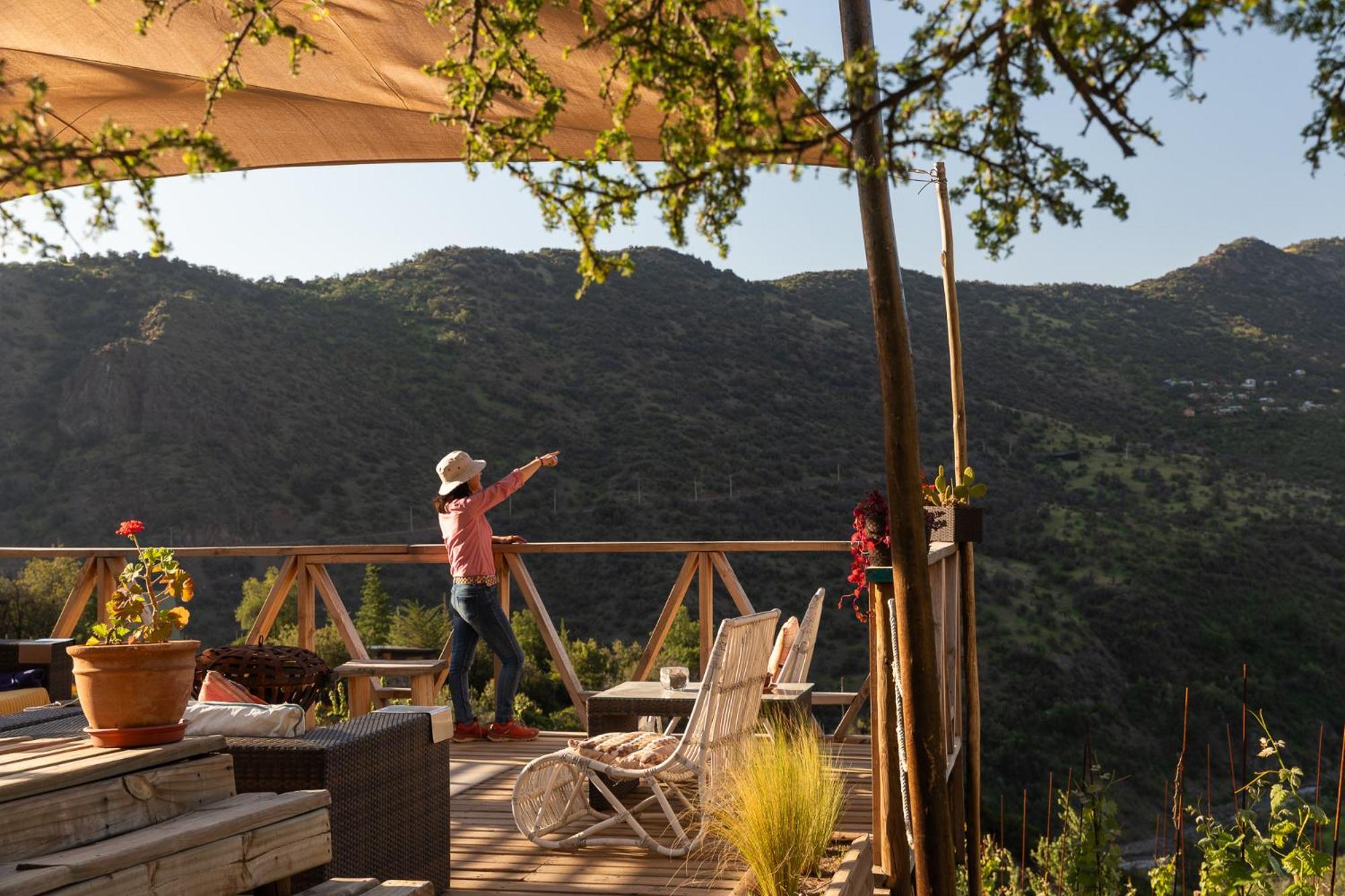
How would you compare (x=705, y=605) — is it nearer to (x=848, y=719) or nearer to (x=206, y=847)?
(x=848, y=719)

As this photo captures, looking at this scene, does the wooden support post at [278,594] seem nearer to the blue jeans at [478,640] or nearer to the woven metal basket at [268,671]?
the blue jeans at [478,640]

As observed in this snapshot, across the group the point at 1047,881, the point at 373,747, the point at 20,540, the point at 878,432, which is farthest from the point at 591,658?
the point at 878,432

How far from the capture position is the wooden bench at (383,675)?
4930mm

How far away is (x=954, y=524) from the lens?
4391 millimetres

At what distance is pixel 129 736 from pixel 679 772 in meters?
2.02

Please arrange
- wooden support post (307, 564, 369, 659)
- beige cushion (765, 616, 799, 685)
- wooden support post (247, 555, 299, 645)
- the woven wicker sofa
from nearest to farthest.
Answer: the woven wicker sofa
beige cushion (765, 616, 799, 685)
wooden support post (247, 555, 299, 645)
wooden support post (307, 564, 369, 659)

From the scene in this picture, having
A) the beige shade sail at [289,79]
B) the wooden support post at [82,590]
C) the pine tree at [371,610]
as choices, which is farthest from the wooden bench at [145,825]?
the pine tree at [371,610]

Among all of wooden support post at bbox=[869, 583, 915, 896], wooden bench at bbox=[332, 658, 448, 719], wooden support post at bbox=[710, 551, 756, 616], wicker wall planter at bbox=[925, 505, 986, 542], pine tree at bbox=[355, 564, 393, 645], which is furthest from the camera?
pine tree at bbox=[355, 564, 393, 645]

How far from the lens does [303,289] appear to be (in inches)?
1155

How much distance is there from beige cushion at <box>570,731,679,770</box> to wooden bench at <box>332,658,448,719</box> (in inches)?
41.2

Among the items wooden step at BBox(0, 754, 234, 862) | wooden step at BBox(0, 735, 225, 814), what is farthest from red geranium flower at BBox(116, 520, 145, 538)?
wooden step at BBox(0, 754, 234, 862)

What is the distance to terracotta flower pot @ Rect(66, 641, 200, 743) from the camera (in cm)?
206

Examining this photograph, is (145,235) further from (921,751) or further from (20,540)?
(20,540)

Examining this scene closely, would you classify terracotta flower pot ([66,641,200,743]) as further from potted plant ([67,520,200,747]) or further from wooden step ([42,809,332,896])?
wooden step ([42,809,332,896])
